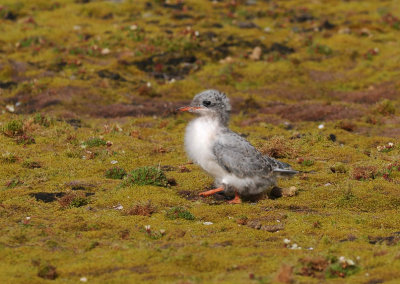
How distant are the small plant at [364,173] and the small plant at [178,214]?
5.96m

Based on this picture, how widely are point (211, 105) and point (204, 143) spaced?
1019mm

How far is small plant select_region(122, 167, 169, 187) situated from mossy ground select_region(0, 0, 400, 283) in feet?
0.77

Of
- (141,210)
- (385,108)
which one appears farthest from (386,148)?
(141,210)

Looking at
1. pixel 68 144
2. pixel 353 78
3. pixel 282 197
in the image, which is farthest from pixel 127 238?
pixel 353 78

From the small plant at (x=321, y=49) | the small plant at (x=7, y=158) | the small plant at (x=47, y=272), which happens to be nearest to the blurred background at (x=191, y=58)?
the small plant at (x=321, y=49)

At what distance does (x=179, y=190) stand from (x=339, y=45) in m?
25.0

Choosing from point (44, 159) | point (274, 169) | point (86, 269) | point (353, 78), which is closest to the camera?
point (86, 269)

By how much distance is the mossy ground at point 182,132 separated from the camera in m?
10.3

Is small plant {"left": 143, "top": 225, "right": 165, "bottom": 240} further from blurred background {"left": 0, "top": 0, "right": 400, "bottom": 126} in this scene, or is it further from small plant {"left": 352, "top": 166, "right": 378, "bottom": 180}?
blurred background {"left": 0, "top": 0, "right": 400, "bottom": 126}

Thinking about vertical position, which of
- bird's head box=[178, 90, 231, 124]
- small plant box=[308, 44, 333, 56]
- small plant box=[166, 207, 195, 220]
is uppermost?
bird's head box=[178, 90, 231, 124]

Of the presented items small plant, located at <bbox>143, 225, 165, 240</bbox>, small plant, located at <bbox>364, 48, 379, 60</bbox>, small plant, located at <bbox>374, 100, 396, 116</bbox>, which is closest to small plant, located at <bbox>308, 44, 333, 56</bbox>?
small plant, located at <bbox>364, 48, 379, 60</bbox>

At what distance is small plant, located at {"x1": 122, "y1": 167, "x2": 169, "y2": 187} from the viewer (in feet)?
50.7

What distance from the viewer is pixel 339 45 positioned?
3741 cm

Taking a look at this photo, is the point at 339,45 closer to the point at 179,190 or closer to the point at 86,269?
the point at 179,190
